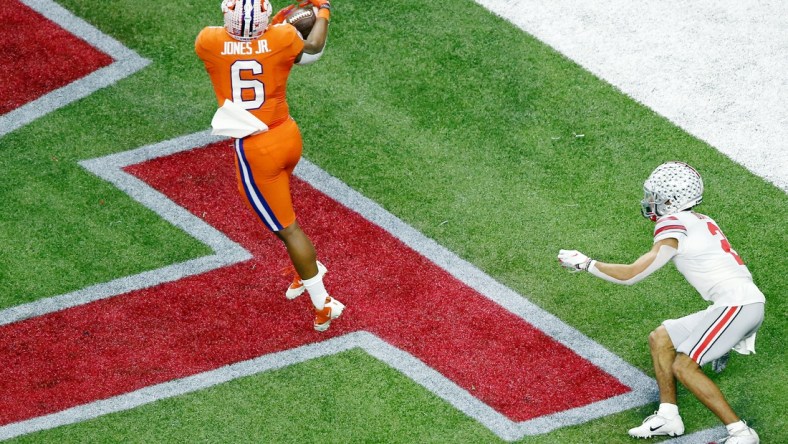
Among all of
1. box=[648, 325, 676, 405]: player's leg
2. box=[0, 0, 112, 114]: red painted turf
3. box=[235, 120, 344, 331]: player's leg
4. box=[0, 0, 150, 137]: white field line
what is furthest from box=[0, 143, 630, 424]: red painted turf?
box=[0, 0, 112, 114]: red painted turf

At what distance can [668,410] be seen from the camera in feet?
21.2

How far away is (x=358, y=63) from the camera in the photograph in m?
8.93

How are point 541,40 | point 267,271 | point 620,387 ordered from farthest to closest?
point 541,40, point 267,271, point 620,387

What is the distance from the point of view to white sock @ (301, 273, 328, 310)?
6.91 m

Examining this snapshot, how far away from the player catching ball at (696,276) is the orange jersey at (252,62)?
1.86 m

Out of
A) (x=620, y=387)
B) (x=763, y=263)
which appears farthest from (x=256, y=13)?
(x=763, y=263)

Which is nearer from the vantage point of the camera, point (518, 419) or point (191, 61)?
point (518, 419)

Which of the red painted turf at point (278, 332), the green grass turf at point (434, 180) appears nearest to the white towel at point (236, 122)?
the red painted turf at point (278, 332)

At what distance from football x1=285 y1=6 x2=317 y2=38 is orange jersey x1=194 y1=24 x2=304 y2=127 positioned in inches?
19.2

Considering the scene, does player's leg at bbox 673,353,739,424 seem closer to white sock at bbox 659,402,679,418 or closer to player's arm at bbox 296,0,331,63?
white sock at bbox 659,402,679,418

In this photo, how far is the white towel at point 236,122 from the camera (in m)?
6.46

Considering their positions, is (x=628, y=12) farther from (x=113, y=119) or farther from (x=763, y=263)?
(x=113, y=119)

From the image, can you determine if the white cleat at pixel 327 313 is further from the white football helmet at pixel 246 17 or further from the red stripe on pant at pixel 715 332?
the red stripe on pant at pixel 715 332

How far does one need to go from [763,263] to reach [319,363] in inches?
116
